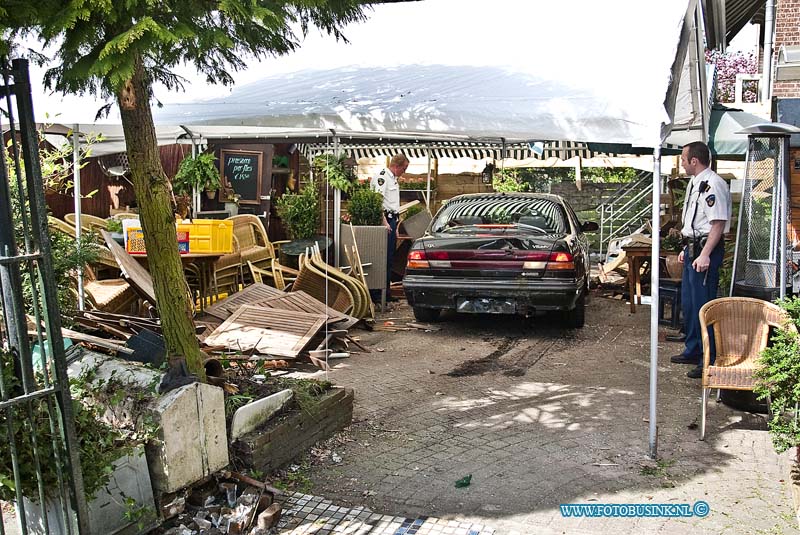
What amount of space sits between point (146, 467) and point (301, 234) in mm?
7293

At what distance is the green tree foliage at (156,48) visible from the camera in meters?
3.24

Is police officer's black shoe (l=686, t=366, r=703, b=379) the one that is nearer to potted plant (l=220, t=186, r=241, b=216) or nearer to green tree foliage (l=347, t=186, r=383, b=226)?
green tree foliage (l=347, t=186, r=383, b=226)

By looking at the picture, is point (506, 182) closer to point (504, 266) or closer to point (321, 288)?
point (321, 288)

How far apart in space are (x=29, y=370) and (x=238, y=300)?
200 inches

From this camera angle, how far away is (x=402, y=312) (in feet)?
33.8

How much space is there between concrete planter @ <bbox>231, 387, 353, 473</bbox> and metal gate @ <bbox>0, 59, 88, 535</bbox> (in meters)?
1.25

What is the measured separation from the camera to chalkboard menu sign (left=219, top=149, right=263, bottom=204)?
511 inches

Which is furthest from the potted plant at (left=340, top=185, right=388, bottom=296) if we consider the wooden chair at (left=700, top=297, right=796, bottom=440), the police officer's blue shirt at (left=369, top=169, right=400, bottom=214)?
the wooden chair at (left=700, top=297, right=796, bottom=440)

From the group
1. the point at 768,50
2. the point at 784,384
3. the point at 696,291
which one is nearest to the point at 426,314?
the point at 696,291

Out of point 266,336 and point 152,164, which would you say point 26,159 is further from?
point 266,336

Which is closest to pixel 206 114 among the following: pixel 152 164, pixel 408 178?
pixel 152 164

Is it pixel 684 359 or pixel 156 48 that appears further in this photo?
pixel 684 359

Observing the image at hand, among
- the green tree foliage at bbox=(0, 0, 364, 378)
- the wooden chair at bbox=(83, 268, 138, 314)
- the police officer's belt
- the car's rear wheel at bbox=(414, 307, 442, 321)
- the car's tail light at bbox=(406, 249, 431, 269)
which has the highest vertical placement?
the green tree foliage at bbox=(0, 0, 364, 378)

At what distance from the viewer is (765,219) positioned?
254 inches
